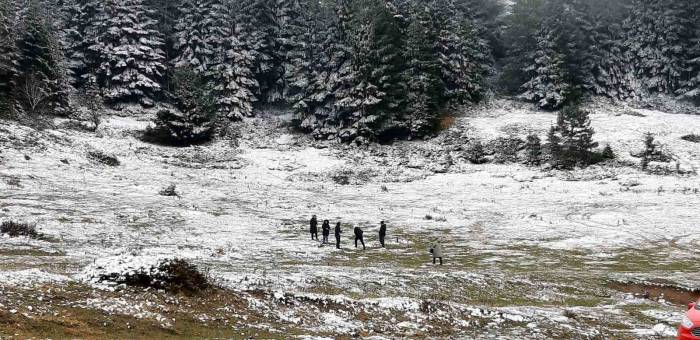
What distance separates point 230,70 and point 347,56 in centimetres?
1419

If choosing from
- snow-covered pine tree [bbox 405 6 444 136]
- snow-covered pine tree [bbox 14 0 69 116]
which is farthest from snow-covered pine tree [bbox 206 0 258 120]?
snow-covered pine tree [bbox 405 6 444 136]

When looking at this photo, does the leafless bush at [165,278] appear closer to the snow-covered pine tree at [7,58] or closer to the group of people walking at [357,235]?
the group of people walking at [357,235]

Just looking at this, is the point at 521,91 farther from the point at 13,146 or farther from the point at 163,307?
the point at 163,307

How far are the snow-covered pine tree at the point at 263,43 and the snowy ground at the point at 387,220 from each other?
8.27 m

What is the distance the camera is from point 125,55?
62.1 metres

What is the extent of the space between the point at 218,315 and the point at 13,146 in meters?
37.5

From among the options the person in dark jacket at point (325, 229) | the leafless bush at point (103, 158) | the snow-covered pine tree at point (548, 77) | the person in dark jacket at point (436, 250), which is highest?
the snow-covered pine tree at point (548, 77)

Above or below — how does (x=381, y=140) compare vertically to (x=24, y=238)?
above

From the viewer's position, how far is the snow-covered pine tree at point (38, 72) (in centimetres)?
5078

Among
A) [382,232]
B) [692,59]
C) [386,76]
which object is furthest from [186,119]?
[692,59]

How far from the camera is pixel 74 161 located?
4150 cm

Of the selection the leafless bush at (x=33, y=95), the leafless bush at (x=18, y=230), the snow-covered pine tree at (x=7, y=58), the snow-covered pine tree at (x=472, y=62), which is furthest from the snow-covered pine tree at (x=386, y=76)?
the leafless bush at (x=18, y=230)

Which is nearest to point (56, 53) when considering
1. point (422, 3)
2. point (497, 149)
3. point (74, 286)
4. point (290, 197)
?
point (290, 197)

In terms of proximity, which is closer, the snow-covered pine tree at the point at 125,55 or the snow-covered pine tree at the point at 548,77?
the snow-covered pine tree at the point at 548,77
